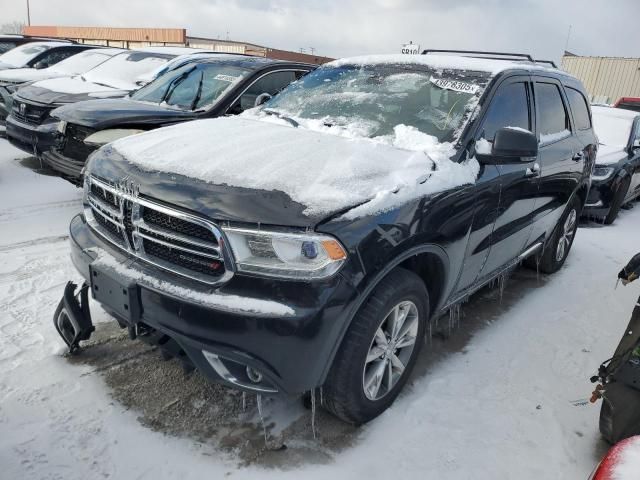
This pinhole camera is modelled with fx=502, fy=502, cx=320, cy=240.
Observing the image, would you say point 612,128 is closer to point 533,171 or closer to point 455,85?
point 533,171

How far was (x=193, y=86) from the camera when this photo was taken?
575 cm

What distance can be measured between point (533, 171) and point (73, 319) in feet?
10.1

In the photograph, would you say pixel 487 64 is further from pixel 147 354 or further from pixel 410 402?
pixel 147 354

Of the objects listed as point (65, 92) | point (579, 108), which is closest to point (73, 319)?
point (579, 108)

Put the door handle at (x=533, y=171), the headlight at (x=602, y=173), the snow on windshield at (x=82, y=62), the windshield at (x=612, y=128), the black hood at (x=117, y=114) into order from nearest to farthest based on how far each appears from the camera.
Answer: the door handle at (x=533, y=171)
the black hood at (x=117, y=114)
the headlight at (x=602, y=173)
the windshield at (x=612, y=128)
the snow on windshield at (x=82, y=62)

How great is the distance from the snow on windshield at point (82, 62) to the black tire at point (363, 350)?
861 centimetres

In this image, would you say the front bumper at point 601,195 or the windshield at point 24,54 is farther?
the windshield at point 24,54

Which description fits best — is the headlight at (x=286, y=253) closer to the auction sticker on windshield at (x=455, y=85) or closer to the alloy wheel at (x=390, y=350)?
the alloy wheel at (x=390, y=350)

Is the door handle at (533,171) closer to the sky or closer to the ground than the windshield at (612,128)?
closer to the sky

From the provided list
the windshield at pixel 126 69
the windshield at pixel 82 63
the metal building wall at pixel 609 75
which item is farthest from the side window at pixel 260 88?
the metal building wall at pixel 609 75

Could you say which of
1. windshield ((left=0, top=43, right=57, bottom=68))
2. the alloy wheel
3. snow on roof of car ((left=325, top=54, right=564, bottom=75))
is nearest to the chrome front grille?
the alloy wheel

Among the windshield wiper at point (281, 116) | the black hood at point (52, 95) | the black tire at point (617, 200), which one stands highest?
the windshield wiper at point (281, 116)

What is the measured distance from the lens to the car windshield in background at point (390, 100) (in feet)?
9.73

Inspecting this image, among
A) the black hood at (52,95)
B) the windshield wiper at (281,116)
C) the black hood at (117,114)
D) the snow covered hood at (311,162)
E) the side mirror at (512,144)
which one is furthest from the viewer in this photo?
the black hood at (52,95)
